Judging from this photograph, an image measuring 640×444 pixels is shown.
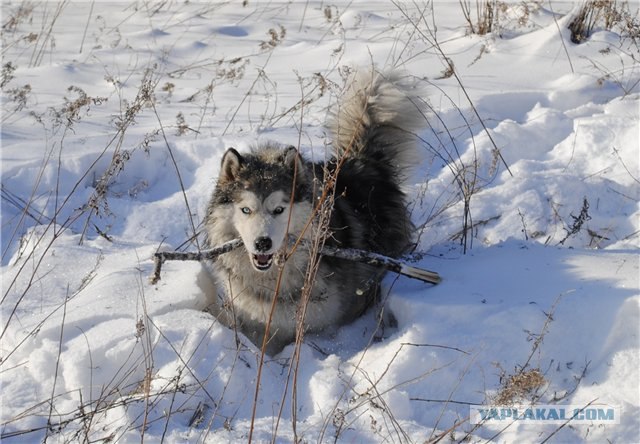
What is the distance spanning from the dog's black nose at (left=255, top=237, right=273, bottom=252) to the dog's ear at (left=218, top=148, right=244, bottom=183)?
19.1 inches

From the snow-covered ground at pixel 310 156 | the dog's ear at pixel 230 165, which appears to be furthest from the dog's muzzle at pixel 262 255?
the dog's ear at pixel 230 165

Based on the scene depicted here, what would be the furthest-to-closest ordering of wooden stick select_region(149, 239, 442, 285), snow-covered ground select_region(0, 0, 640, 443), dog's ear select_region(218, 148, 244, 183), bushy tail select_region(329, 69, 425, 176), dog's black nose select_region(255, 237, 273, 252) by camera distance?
bushy tail select_region(329, 69, 425, 176), dog's ear select_region(218, 148, 244, 183), wooden stick select_region(149, 239, 442, 285), dog's black nose select_region(255, 237, 273, 252), snow-covered ground select_region(0, 0, 640, 443)

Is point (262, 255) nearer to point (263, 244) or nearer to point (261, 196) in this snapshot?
point (263, 244)

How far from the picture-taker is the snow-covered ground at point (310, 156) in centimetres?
276

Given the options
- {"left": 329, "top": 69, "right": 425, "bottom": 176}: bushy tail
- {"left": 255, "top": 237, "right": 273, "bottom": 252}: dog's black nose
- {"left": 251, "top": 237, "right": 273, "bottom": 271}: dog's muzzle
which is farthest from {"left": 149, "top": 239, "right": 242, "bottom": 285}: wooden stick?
{"left": 329, "top": 69, "right": 425, "bottom": 176}: bushy tail

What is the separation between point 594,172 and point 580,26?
245 centimetres

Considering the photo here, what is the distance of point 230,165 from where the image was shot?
3.60 m

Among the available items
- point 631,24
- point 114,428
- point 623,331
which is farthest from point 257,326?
point 631,24

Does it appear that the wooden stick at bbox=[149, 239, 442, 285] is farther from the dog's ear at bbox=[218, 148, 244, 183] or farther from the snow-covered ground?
the dog's ear at bbox=[218, 148, 244, 183]

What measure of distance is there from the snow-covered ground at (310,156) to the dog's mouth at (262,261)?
35 centimetres

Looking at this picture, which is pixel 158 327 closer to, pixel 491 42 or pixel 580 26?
pixel 491 42

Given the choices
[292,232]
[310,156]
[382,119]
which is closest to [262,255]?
[292,232]

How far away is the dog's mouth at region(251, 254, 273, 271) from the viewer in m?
3.38

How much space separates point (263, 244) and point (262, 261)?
0.14m
